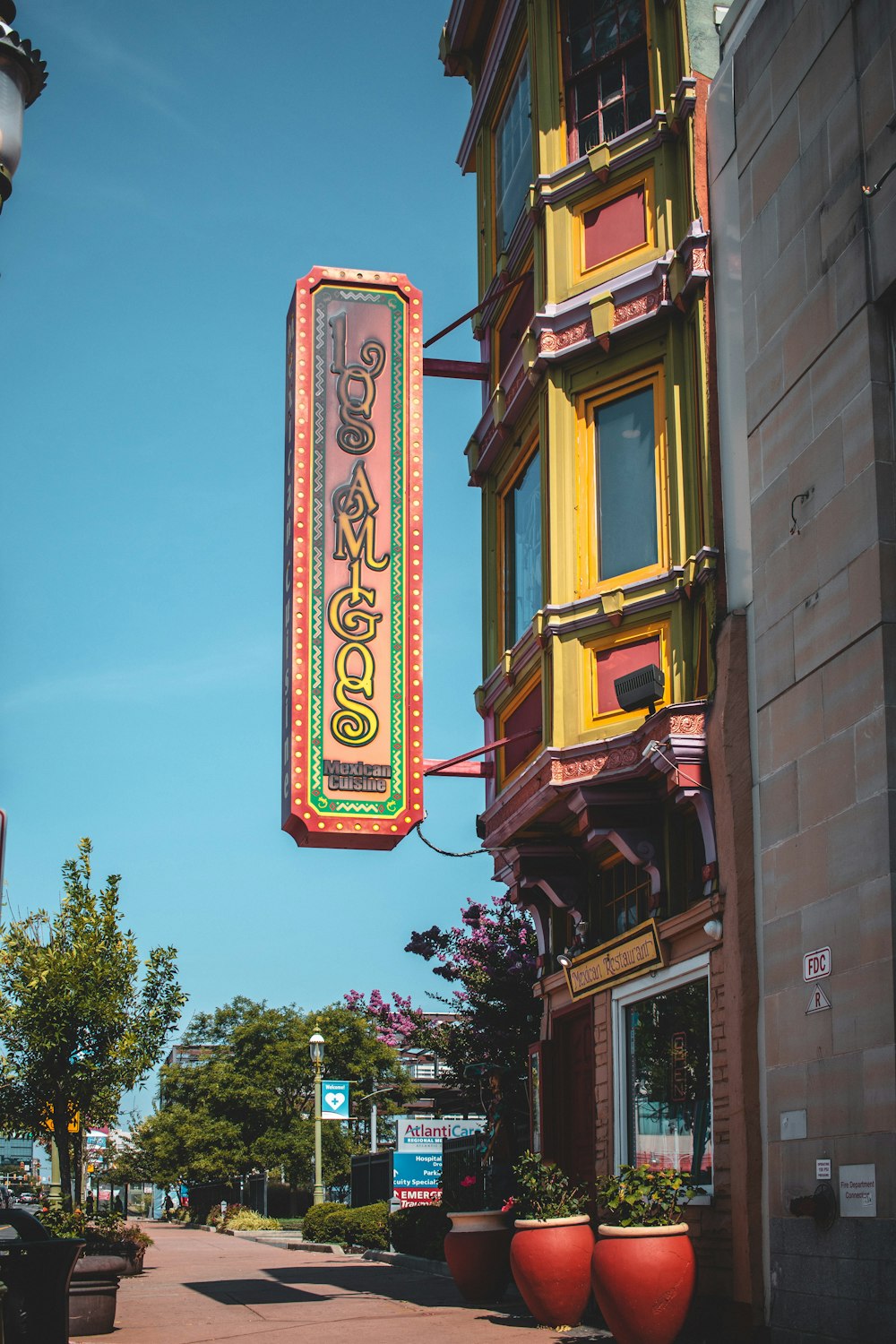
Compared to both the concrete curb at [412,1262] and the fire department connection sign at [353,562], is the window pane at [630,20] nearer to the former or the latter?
the fire department connection sign at [353,562]

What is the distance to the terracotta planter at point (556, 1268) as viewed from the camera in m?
13.0

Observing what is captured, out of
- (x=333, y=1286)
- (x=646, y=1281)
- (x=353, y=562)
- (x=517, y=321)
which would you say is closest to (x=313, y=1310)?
(x=333, y=1286)

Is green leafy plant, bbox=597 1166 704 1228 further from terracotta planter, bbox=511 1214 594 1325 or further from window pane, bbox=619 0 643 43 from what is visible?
window pane, bbox=619 0 643 43

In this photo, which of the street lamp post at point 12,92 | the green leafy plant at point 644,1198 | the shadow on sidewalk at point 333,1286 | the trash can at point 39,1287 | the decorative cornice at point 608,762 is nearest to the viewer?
the street lamp post at point 12,92

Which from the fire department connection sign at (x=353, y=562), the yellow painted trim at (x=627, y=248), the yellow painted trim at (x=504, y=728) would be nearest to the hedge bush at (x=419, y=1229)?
the yellow painted trim at (x=504, y=728)

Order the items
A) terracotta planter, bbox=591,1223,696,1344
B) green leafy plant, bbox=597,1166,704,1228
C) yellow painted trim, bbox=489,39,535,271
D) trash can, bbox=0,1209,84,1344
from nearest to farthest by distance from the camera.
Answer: trash can, bbox=0,1209,84,1344, terracotta planter, bbox=591,1223,696,1344, green leafy plant, bbox=597,1166,704,1228, yellow painted trim, bbox=489,39,535,271

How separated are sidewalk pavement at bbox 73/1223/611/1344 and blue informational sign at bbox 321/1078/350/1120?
877 cm

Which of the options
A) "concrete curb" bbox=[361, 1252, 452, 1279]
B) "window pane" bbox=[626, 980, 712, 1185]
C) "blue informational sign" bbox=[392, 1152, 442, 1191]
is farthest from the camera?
"blue informational sign" bbox=[392, 1152, 442, 1191]

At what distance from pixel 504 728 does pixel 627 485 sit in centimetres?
345

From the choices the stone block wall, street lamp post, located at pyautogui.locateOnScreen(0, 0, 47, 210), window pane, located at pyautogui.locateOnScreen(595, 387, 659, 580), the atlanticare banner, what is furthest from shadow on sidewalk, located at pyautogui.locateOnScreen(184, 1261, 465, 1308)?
street lamp post, located at pyautogui.locateOnScreen(0, 0, 47, 210)

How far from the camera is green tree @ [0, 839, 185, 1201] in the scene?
22.8 metres

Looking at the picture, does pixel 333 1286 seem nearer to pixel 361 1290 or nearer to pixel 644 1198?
pixel 361 1290

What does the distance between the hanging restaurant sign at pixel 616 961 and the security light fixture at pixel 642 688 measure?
2.01 meters

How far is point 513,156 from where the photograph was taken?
17.9 meters
